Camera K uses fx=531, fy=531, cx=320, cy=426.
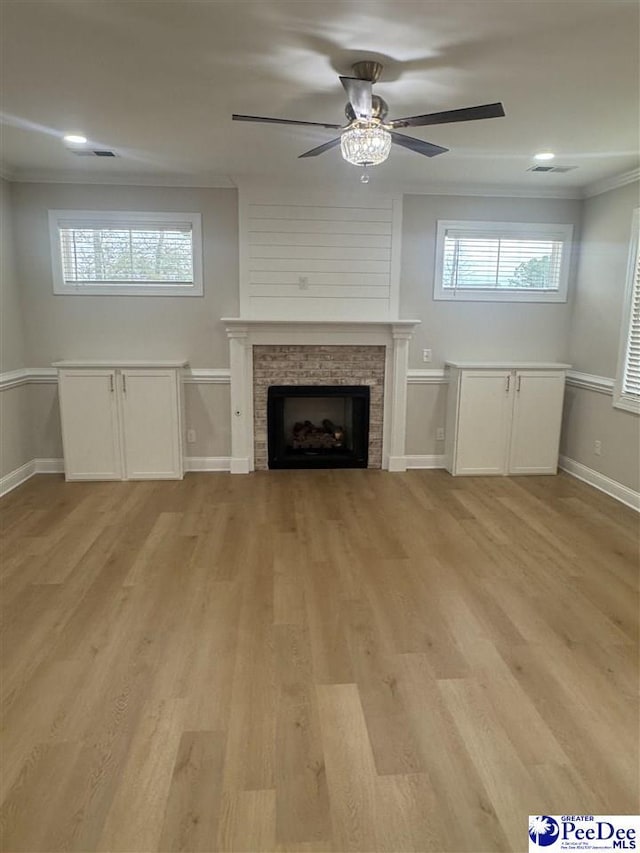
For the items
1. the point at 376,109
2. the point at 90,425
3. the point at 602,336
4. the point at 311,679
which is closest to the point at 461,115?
the point at 376,109

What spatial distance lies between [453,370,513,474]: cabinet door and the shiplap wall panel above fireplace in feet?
3.40

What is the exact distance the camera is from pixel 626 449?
4406 mm

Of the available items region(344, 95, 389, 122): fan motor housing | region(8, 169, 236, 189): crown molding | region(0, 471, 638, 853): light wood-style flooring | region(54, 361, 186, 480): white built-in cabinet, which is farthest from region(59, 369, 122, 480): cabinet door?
region(344, 95, 389, 122): fan motor housing

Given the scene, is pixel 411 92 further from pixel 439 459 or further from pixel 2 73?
pixel 439 459

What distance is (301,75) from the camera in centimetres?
261

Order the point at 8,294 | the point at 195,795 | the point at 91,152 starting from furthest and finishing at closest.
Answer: the point at 8,294, the point at 91,152, the point at 195,795

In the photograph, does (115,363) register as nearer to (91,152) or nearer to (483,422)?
(91,152)

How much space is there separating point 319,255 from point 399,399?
1.56 m

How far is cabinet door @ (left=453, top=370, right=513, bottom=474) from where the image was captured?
4.93 meters

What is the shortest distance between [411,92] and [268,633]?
2.89 meters

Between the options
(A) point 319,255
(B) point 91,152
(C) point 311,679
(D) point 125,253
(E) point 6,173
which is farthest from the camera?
(A) point 319,255

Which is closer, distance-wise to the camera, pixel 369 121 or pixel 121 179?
pixel 369 121

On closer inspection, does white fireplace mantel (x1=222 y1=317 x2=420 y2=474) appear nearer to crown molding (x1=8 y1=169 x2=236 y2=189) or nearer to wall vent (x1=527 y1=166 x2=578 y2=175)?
crown molding (x1=8 y1=169 x2=236 y2=189)

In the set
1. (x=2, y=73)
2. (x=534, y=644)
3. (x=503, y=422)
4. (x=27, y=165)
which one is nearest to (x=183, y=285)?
(x=27, y=165)
